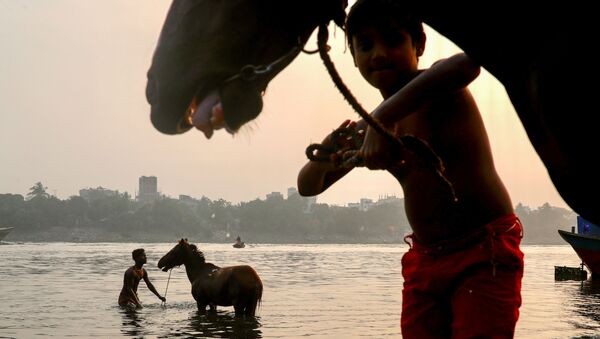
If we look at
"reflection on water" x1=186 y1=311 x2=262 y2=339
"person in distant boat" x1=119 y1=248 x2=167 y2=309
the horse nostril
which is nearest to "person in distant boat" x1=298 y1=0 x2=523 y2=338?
the horse nostril

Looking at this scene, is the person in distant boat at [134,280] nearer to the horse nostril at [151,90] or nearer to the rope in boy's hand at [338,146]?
the rope in boy's hand at [338,146]

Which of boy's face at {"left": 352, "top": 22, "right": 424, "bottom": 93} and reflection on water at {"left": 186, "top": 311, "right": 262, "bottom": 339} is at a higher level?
boy's face at {"left": 352, "top": 22, "right": 424, "bottom": 93}

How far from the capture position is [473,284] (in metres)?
2.49

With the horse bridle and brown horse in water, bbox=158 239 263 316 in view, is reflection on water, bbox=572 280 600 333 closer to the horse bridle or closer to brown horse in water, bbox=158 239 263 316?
brown horse in water, bbox=158 239 263 316

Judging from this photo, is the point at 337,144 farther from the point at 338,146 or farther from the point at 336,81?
the point at 336,81

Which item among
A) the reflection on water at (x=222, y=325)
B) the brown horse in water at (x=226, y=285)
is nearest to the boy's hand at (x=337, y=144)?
the reflection on water at (x=222, y=325)

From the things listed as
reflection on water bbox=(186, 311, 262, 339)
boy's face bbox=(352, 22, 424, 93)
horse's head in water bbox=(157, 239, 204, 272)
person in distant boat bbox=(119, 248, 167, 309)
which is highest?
boy's face bbox=(352, 22, 424, 93)

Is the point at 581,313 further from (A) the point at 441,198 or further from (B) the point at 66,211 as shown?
(B) the point at 66,211

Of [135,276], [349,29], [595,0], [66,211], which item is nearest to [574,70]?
[595,0]

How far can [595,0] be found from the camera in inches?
66.9

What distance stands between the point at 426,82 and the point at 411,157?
36cm

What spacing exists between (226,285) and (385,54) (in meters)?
9.41

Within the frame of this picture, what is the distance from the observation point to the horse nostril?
2027 mm

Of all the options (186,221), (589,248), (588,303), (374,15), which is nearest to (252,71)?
(374,15)
